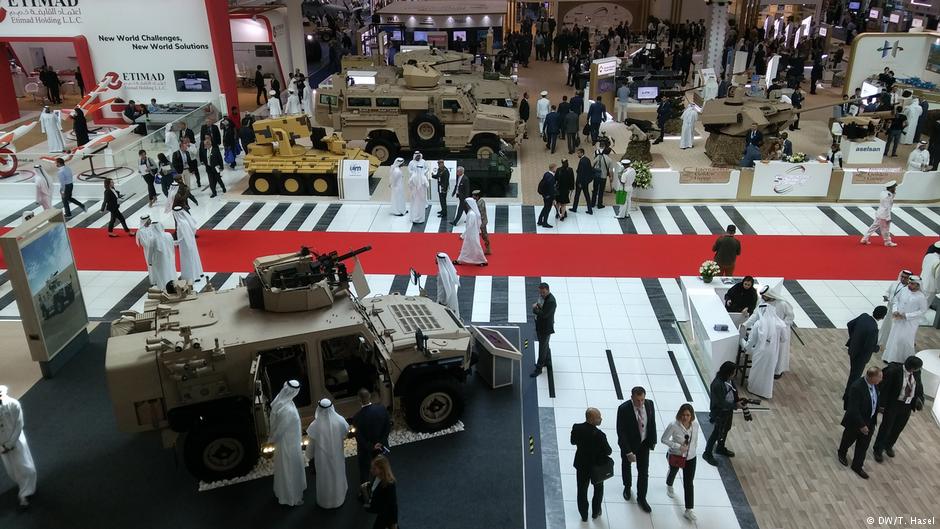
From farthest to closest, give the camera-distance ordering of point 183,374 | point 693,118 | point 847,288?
point 693,118, point 847,288, point 183,374

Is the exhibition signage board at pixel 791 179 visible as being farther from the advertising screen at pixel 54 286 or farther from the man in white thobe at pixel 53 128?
the man in white thobe at pixel 53 128

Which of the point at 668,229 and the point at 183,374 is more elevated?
the point at 183,374

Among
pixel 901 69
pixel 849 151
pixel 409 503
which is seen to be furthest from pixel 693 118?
pixel 409 503

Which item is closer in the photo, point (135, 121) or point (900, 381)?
point (900, 381)

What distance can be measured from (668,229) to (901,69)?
568 inches

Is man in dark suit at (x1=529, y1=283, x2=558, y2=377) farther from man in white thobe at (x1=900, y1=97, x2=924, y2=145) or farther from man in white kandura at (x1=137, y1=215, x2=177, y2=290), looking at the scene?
man in white thobe at (x1=900, y1=97, x2=924, y2=145)

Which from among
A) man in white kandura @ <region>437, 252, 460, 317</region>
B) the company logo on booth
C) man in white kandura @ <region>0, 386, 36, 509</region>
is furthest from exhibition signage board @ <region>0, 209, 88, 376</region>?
the company logo on booth

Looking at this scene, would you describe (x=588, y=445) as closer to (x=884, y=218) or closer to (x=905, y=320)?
(x=905, y=320)

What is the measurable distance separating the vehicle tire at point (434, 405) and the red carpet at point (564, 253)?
495cm

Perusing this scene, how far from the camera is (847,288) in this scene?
1298cm

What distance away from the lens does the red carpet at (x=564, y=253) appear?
13672mm

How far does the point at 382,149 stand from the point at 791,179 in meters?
10.3

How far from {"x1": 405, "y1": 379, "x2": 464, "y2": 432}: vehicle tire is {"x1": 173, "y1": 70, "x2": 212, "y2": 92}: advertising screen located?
1830 centimetres

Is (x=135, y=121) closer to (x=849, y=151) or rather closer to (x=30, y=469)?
(x=30, y=469)
